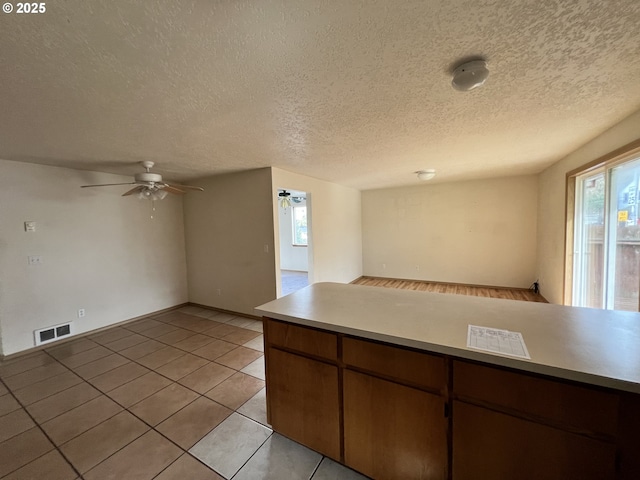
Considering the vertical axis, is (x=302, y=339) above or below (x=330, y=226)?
below

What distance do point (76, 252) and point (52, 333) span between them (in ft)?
3.61

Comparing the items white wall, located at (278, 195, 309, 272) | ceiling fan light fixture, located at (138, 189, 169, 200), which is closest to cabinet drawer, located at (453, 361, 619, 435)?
ceiling fan light fixture, located at (138, 189, 169, 200)

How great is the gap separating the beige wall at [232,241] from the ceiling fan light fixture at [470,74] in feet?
8.97

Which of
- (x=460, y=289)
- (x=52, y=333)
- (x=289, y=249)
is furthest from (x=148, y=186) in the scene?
(x=460, y=289)

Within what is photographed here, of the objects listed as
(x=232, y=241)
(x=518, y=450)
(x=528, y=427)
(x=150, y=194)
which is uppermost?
(x=150, y=194)

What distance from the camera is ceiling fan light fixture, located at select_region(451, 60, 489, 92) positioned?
1368mm

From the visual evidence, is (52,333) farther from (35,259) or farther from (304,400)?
(304,400)

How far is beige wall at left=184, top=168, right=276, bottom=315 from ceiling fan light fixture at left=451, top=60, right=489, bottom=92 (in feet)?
8.97

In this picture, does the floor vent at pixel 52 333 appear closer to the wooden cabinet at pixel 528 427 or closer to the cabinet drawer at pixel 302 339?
the cabinet drawer at pixel 302 339

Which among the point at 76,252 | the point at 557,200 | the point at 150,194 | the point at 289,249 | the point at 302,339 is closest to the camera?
the point at 302,339

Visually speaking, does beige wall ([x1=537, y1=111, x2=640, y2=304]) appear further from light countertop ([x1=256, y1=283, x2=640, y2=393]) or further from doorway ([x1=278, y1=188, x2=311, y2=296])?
doorway ([x1=278, y1=188, x2=311, y2=296])

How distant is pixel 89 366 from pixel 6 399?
0.58 meters

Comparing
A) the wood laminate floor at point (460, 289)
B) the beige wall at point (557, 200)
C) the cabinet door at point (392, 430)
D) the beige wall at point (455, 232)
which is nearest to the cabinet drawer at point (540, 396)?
the cabinet door at point (392, 430)

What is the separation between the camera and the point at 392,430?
1269 millimetres
